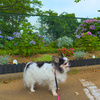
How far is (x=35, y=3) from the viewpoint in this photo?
12.3m

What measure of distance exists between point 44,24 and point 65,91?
209 inches

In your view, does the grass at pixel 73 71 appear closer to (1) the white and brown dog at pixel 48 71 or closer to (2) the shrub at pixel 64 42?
(1) the white and brown dog at pixel 48 71

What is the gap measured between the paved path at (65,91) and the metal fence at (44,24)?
395cm

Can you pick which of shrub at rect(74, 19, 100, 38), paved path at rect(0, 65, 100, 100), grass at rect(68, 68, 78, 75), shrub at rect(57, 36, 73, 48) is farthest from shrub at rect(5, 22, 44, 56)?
shrub at rect(74, 19, 100, 38)

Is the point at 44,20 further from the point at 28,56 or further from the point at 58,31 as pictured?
the point at 28,56

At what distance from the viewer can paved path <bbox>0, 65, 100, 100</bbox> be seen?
2.88 m

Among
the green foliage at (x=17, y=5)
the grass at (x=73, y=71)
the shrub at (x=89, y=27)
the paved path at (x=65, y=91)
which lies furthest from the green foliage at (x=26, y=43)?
the green foliage at (x=17, y=5)

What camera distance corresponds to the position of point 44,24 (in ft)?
24.7

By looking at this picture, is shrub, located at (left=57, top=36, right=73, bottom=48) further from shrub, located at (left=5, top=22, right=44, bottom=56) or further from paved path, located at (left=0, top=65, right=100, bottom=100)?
paved path, located at (left=0, top=65, right=100, bottom=100)

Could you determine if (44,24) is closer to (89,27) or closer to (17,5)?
(89,27)

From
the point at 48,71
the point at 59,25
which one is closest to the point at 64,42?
the point at 59,25

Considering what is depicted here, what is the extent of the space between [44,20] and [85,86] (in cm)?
525

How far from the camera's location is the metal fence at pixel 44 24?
21.8ft

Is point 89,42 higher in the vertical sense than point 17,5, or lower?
lower
